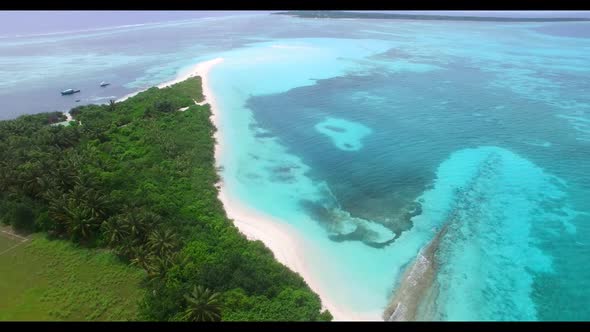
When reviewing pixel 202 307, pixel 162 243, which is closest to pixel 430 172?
pixel 162 243

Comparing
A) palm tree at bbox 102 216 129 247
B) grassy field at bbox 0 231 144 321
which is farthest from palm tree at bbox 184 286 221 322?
palm tree at bbox 102 216 129 247

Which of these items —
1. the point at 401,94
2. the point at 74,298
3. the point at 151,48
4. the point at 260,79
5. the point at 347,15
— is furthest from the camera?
the point at 347,15

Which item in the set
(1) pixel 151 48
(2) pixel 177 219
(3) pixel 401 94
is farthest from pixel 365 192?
(1) pixel 151 48

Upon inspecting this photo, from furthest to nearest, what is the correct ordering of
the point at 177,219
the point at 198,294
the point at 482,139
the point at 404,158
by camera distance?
the point at 482,139
the point at 404,158
the point at 177,219
the point at 198,294

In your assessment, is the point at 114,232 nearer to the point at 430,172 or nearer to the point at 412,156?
the point at 430,172

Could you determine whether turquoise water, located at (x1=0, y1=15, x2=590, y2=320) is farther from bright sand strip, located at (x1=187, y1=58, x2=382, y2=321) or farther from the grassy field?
the grassy field

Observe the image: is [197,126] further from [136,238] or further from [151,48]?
[151,48]

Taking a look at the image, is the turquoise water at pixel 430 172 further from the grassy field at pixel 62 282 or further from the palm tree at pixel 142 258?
the grassy field at pixel 62 282
